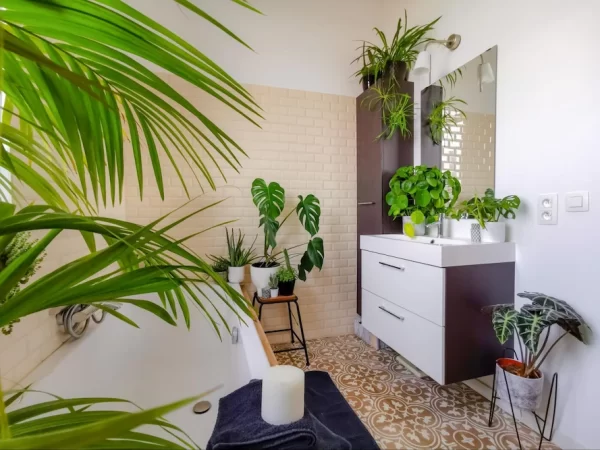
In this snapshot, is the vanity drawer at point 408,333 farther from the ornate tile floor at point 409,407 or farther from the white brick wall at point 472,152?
the white brick wall at point 472,152

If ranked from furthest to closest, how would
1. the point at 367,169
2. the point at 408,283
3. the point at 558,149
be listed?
the point at 367,169
the point at 408,283
the point at 558,149

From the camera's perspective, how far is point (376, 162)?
7.29 feet

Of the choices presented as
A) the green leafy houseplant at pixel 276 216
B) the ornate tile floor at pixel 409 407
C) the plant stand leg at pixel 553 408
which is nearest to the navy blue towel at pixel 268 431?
the ornate tile floor at pixel 409 407

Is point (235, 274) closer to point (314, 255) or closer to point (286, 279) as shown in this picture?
point (286, 279)

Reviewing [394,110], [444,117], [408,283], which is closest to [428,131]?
[444,117]

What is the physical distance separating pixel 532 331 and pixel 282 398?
1.08 metres

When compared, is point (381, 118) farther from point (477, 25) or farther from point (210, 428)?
point (210, 428)

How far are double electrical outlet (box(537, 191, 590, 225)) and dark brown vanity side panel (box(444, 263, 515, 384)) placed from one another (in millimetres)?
295

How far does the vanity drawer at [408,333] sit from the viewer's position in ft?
4.74

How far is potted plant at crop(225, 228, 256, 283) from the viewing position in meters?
2.05

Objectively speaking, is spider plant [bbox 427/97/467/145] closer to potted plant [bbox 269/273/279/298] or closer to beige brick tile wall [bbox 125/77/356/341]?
beige brick tile wall [bbox 125/77/356/341]

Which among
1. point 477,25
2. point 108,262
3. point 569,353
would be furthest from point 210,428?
point 477,25

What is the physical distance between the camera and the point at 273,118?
2.35 meters

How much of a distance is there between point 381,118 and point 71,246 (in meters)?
2.09
